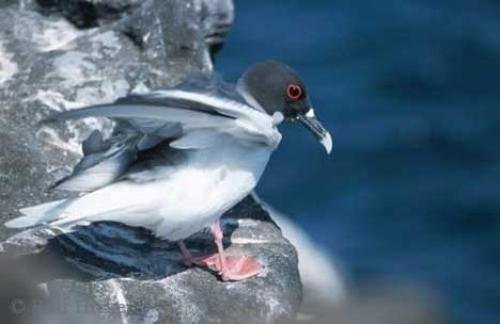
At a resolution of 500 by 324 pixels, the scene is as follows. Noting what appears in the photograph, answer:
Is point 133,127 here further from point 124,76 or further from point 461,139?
point 461,139

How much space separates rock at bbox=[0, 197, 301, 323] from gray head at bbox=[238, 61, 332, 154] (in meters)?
0.74

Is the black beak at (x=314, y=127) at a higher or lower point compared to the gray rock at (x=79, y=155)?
higher

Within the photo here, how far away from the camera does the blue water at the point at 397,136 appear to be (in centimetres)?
1300

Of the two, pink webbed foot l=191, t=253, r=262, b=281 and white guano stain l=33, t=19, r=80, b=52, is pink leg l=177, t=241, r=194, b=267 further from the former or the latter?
white guano stain l=33, t=19, r=80, b=52

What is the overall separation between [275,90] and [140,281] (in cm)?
122

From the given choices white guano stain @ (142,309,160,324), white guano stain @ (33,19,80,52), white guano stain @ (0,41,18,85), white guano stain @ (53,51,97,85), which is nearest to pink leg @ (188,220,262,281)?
white guano stain @ (142,309,160,324)

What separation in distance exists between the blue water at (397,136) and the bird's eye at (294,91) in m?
4.25

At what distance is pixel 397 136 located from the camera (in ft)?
46.3

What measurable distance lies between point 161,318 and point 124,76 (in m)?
2.35

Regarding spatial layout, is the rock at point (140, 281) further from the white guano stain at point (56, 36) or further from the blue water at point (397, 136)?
the blue water at point (397, 136)

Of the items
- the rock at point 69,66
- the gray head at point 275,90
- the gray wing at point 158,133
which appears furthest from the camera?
the rock at point 69,66

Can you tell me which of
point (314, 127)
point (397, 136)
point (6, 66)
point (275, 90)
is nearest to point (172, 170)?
point (275, 90)

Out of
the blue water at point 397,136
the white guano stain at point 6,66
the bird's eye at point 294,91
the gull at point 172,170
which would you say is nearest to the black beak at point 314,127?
the bird's eye at point 294,91

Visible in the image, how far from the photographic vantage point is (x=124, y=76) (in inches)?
362
